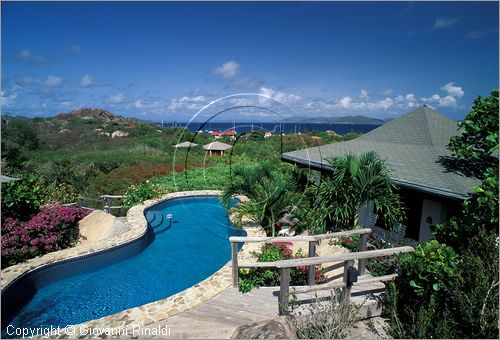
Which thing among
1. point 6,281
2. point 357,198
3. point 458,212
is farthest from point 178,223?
point 458,212

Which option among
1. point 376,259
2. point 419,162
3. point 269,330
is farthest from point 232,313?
point 419,162

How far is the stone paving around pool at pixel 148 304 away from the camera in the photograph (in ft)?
17.5

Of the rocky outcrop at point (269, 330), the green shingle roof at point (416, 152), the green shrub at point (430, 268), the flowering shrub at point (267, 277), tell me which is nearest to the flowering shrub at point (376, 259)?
the flowering shrub at point (267, 277)

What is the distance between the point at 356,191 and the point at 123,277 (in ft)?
22.8

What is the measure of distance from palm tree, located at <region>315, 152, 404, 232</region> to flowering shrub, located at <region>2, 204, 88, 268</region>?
27.6 feet

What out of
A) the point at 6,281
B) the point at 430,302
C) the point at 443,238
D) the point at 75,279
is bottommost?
the point at 75,279

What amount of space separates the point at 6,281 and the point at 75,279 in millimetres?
1633

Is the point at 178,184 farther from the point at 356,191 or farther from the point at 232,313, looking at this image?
the point at 232,313

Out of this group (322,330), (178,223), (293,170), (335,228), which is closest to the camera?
Answer: (322,330)

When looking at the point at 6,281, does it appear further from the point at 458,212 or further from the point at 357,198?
the point at 458,212

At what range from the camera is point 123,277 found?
8320 mm

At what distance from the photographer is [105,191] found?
1543cm

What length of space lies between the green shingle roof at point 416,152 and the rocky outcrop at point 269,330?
4721mm

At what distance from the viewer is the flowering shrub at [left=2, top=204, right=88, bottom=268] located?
8.16 m
